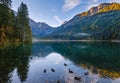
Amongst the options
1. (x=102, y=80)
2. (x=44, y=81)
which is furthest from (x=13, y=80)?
(x=102, y=80)

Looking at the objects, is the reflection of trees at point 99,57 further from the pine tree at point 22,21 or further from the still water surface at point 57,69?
the pine tree at point 22,21

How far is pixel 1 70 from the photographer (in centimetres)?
3228

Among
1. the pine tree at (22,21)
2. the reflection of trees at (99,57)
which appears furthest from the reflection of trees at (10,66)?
the pine tree at (22,21)

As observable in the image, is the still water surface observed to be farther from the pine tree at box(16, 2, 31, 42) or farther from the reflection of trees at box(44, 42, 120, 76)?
the pine tree at box(16, 2, 31, 42)

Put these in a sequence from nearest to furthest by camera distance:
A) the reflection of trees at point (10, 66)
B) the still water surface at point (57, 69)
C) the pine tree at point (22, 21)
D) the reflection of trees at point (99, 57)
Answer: the still water surface at point (57, 69) → the reflection of trees at point (10, 66) → the reflection of trees at point (99, 57) → the pine tree at point (22, 21)

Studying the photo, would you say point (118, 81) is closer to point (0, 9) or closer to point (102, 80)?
point (102, 80)

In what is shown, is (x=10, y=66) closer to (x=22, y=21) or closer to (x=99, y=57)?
(x=99, y=57)

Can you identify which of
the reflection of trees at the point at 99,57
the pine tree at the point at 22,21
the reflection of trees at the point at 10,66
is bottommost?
the reflection of trees at the point at 99,57

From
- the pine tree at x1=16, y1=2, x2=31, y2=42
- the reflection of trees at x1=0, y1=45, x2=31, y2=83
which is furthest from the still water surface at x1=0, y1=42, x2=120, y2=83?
the pine tree at x1=16, y1=2, x2=31, y2=42

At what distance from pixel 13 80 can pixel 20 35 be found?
82740mm

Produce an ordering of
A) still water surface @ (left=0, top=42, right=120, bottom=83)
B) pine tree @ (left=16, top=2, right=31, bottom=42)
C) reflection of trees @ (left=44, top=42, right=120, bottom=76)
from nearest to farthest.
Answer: still water surface @ (left=0, top=42, right=120, bottom=83), reflection of trees @ (left=44, top=42, right=120, bottom=76), pine tree @ (left=16, top=2, right=31, bottom=42)

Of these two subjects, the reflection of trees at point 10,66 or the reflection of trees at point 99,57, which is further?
the reflection of trees at point 99,57

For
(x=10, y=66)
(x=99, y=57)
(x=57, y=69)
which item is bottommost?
(x=99, y=57)

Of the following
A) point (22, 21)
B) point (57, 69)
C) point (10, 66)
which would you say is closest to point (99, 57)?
point (57, 69)
